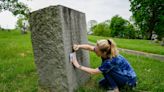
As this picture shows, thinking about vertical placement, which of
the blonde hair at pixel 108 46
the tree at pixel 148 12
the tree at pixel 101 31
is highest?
the tree at pixel 148 12

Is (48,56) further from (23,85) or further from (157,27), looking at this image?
(157,27)

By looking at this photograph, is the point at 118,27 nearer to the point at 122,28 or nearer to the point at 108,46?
the point at 122,28

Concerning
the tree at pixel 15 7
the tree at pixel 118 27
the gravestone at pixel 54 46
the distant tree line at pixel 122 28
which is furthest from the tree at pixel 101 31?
the gravestone at pixel 54 46

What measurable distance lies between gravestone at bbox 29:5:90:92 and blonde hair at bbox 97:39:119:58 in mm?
797

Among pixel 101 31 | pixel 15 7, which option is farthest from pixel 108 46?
pixel 101 31

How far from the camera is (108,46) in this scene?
21.6ft

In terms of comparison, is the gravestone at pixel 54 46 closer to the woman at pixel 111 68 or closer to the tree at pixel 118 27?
the woman at pixel 111 68

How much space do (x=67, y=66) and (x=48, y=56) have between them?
20.8 inches

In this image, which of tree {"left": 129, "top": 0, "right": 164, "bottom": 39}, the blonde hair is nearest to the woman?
the blonde hair

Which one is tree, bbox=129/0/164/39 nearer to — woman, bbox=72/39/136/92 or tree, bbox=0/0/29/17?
tree, bbox=0/0/29/17

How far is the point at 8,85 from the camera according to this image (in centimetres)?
762

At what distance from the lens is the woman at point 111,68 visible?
6646 millimetres

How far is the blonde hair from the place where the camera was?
6.57 metres

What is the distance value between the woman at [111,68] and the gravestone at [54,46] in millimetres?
484
